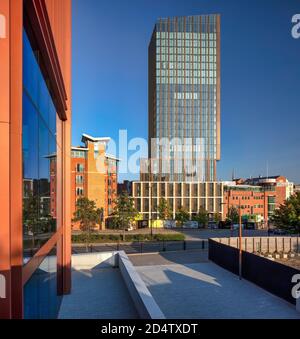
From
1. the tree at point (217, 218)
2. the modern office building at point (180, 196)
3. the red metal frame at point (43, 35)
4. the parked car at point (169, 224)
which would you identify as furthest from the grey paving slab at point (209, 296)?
the modern office building at point (180, 196)

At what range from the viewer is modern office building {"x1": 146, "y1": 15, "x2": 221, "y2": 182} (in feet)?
272

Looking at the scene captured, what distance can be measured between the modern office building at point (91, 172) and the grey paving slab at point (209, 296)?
32.1 meters

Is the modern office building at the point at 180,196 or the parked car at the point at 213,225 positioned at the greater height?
the modern office building at the point at 180,196

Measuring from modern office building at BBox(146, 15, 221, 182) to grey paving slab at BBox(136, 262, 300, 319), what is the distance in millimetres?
61730

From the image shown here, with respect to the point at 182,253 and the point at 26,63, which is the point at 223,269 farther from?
the point at 26,63

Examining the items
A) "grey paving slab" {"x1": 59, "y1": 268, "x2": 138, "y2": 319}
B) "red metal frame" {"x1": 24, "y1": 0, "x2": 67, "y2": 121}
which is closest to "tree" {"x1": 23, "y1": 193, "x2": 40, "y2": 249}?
"red metal frame" {"x1": 24, "y1": 0, "x2": 67, "y2": 121}

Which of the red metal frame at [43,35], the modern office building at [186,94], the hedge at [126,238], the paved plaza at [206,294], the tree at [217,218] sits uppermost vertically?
the modern office building at [186,94]

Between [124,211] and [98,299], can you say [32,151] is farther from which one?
[124,211]

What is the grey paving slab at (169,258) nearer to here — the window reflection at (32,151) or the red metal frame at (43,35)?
the red metal frame at (43,35)

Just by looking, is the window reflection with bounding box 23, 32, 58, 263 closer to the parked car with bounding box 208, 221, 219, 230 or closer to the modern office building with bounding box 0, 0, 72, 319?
the modern office building with bounding box 0, 0, 72, 319

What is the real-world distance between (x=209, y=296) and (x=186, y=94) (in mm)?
72481

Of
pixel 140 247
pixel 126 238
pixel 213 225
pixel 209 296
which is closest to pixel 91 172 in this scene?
pixel 126 238

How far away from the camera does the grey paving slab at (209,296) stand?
1395 cm

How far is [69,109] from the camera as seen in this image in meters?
12.9
